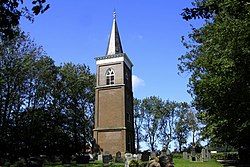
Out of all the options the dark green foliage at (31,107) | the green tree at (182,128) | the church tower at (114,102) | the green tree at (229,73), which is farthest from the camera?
the green tree at (182,128)

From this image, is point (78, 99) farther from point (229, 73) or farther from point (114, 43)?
point (229, 73)

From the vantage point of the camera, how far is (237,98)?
1895 cm

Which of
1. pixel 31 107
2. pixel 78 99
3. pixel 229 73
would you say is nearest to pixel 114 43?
pixel 78 99

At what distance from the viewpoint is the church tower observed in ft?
159

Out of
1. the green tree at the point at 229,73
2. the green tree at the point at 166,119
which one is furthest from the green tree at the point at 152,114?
the green tree at the point at 229,73

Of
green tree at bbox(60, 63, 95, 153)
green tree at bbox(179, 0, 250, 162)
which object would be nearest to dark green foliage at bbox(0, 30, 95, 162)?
green tree at bbox(60, 63, 95, 153)

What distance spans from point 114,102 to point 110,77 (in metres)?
4.52

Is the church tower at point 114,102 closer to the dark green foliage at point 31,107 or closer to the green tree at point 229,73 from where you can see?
the dark green foliage at point 31,107

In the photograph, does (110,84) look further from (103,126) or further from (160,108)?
(160,108)

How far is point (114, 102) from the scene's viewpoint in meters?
50.6

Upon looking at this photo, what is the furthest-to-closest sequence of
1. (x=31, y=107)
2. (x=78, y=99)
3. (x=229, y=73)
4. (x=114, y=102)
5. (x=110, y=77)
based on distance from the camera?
(x=78, y=99) < (x=110, y=77) < (x=114, y=102) < (x=31, y=107) < (x=229, y=73)

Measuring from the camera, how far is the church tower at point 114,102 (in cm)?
4850

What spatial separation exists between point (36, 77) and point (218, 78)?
28.5 metres

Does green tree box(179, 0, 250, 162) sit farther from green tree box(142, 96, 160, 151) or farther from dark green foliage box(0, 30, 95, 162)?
green tree box(142, 96, 160, 151)
